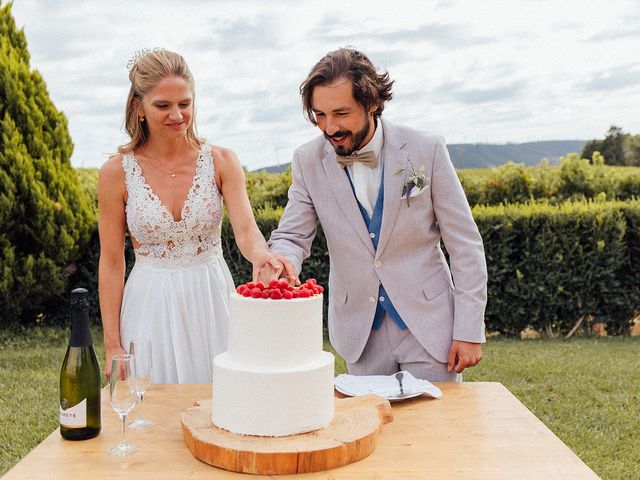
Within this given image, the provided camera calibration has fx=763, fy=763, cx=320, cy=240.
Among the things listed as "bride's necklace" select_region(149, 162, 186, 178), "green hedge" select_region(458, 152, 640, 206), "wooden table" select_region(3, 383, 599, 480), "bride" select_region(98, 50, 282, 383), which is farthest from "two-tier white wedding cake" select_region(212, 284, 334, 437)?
"green hedge" select_region(458, 152, 640, 206)

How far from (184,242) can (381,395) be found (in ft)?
4.36

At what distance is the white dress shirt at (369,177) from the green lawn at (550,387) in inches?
114

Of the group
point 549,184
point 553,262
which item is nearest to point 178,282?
point 553,262

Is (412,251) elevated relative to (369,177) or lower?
lower

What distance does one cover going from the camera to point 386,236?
335cm

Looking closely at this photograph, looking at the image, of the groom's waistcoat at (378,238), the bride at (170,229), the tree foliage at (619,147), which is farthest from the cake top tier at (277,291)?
the tree foliage at (619,147)

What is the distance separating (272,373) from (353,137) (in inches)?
47.3

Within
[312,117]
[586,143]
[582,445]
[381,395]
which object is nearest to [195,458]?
[381,395]

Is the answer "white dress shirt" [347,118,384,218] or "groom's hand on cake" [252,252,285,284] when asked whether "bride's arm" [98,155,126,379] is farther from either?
"white dress shirt" [347,118,384,218]

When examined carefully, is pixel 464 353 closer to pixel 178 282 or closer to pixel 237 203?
pixel 237 203

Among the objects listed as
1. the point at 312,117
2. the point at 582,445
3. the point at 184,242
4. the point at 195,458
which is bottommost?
the point at 582,445

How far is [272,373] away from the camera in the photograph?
97.2 inches

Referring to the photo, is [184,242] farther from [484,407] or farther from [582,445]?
[582,445]

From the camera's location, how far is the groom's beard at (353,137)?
3.21 m
